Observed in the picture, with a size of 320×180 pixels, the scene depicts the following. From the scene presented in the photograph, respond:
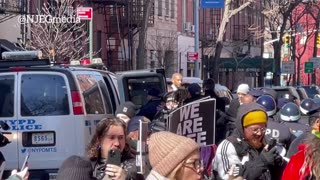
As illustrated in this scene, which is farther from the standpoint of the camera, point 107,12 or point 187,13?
Answer: point 187,13

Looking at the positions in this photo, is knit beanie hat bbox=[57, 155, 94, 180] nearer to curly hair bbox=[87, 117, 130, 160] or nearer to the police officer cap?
curly hair bbox=[87, 117, 130, 160]

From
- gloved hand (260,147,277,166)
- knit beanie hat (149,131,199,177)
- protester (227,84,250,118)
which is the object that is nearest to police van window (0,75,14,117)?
protester (227,84,250,118)

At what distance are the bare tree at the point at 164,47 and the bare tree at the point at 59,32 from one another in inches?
420

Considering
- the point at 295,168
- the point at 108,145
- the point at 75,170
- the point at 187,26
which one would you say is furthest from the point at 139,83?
the point at 187,26

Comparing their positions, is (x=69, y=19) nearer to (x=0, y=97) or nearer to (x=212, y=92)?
(x=212, y=92)

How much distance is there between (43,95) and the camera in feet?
41.5

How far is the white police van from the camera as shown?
40.9 feet

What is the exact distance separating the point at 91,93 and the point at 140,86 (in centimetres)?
365

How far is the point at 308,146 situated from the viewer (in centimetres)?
575

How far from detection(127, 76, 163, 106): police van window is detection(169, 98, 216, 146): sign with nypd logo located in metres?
8.39

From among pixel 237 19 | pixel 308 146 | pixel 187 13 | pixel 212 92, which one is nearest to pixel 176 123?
pixel 308 146

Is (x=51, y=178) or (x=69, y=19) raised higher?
(x=69, y=19)

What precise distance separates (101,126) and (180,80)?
9.34m

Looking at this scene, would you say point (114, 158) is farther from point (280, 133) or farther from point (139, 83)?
point (139, 83)
